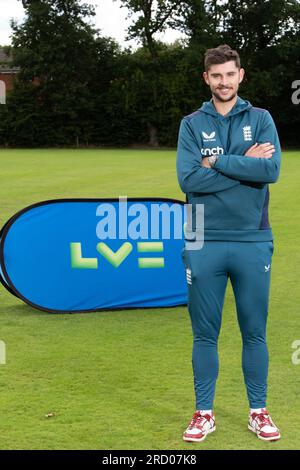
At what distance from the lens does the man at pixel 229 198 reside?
418cm

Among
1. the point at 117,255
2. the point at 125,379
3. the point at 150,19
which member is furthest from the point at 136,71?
the point at 125,379

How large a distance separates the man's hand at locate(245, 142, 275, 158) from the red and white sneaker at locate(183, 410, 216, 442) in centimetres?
140

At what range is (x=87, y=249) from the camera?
715 centimetres

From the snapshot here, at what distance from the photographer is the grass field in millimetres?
4422

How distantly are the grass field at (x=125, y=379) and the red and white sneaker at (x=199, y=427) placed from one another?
52 millimetres

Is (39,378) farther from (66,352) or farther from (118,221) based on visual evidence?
(118,221)

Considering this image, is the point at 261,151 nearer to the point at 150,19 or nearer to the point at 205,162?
the point at 205,162

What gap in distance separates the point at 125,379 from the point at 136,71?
1688 inches

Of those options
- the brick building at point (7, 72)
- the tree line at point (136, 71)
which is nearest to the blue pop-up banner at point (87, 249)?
the tree line at point (136, 71)

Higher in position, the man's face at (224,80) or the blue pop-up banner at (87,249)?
the man's face at (224,80)

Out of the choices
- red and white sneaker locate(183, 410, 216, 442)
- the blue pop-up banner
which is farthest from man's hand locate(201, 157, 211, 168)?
the blue pop-up banner

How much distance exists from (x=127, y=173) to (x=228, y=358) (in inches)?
654

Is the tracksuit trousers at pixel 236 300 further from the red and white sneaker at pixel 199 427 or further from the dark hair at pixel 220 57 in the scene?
the dark hair at pixel 220 57

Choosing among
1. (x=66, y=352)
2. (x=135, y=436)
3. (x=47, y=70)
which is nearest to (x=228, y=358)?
(x=66, y=352)
